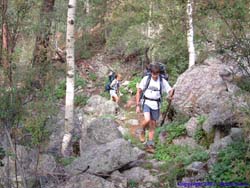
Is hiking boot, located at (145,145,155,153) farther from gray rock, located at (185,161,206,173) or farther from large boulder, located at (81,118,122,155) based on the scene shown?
gray rock, located at (185,161,206,173)

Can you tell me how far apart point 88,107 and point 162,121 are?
4340mm

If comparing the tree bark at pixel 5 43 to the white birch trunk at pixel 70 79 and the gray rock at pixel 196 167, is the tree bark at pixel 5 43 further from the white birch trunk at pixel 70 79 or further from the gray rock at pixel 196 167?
the white birch trunk at pixel 70 79

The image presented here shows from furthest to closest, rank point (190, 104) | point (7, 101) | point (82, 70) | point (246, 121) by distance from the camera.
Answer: point (82, 70) < point (190, 104) < point (7, 101) < point (246, 121)

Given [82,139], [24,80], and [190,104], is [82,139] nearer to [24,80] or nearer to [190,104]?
[190,104]

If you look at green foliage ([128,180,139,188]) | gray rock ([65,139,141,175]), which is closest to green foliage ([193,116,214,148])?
Result: gray rock ([65,139,141,175])

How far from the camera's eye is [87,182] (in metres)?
6.50

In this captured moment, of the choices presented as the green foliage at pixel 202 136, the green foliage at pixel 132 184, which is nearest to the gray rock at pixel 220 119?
the green foliage at pixel 202 136

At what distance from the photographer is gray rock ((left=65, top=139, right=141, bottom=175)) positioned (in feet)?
23.4

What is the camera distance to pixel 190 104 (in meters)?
10.2

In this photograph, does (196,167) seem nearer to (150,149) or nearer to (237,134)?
(237,134)

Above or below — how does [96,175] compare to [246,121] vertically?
below

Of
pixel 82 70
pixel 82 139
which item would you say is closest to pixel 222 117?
pixel 82 139

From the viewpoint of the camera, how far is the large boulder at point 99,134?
9250 millimetres

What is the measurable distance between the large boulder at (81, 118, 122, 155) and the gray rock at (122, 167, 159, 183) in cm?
181
